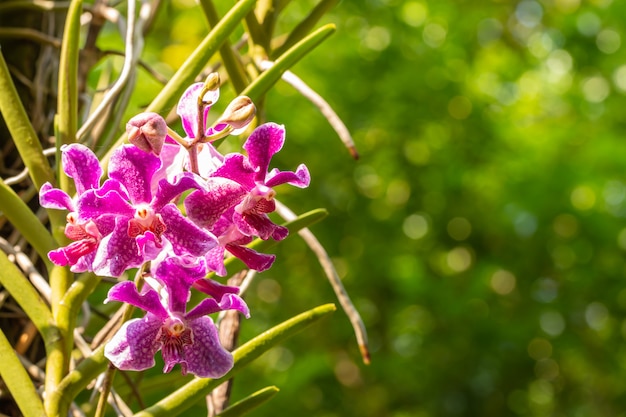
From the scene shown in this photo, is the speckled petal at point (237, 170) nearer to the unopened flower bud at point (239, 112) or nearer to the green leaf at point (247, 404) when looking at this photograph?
the unopened flower bud at point (239, 112)

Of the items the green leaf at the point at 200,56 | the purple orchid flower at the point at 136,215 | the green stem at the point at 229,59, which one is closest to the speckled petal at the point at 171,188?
the purple orchid flower at the point at 136,215

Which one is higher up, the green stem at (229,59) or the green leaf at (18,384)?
the green stem at (229,59)

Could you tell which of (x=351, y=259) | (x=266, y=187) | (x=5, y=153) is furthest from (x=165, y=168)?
(x=351, y=259)

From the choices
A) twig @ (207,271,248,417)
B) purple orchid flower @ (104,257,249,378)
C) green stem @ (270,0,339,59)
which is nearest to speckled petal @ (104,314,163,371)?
purple orchid flower @ (104,257,249,378)

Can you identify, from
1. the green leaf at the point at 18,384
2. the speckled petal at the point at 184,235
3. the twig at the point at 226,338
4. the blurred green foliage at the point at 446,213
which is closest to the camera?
the speckled petal at the point at 184,235

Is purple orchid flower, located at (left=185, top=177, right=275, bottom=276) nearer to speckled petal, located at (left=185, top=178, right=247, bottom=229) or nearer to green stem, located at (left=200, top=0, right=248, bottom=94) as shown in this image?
speckled petal, located at (left=185, top=178, right=247, bottom=229)
